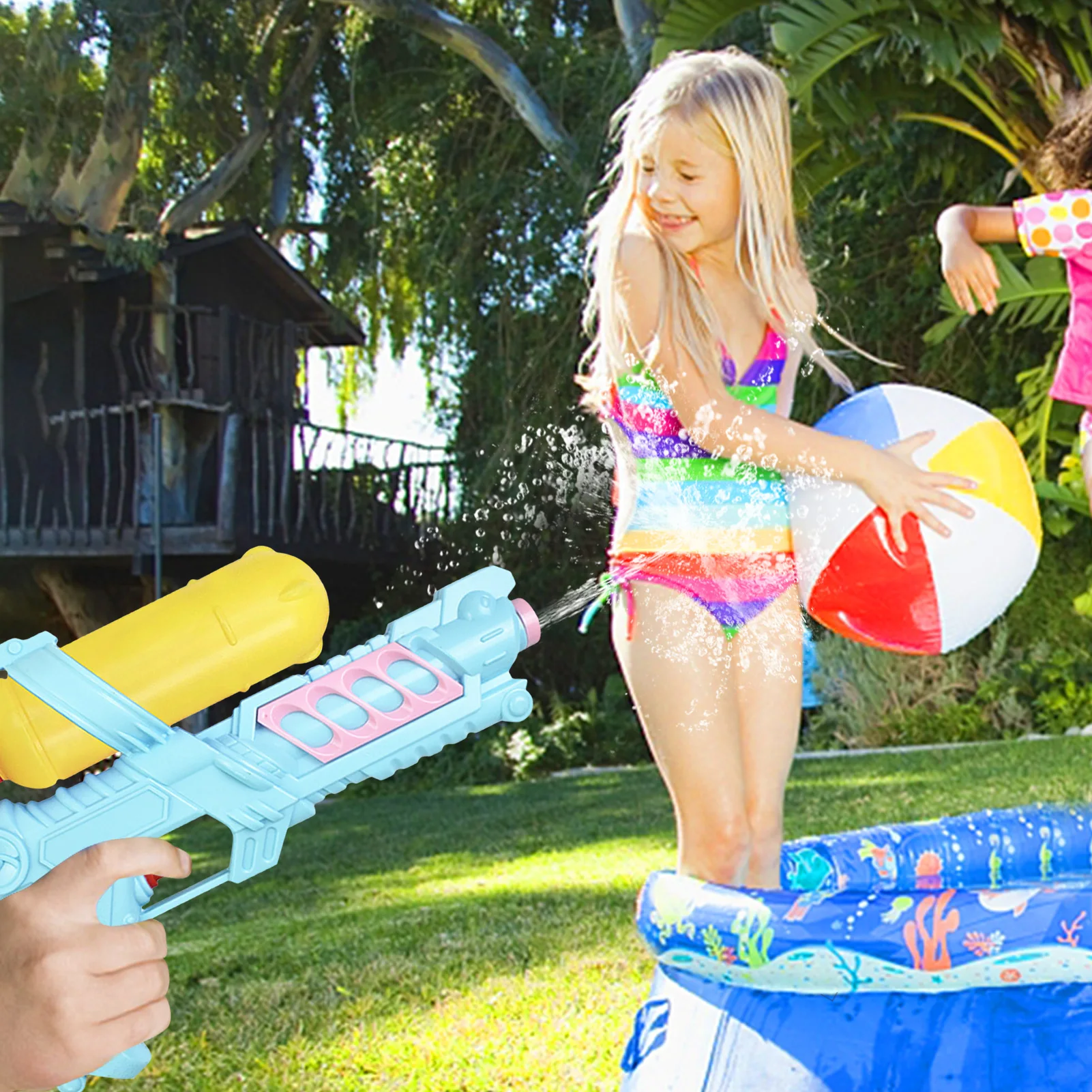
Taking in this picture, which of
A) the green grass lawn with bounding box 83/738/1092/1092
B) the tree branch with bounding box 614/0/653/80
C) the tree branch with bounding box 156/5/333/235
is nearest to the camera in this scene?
the green grass lawn with bounding box 83/738/1092/1092

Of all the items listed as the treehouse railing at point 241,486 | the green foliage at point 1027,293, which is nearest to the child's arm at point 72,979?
the treehouse railing at point 241,486

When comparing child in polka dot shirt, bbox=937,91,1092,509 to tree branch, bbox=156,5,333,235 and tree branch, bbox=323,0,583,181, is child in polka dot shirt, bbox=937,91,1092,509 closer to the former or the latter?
tree branch, bbox=156,5,333,235

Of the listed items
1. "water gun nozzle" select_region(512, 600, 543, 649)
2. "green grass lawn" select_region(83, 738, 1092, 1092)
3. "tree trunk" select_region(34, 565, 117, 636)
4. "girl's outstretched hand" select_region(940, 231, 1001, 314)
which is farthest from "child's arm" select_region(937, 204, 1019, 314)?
"tree trunk" select_region(34, 565, 117, 636)

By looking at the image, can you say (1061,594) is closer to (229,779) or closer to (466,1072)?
(466,1072)

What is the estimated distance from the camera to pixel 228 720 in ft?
1.55

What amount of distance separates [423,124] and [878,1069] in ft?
16.6

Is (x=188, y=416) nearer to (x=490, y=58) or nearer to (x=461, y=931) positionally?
(x=461, y=931)

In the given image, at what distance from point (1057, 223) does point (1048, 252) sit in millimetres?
101

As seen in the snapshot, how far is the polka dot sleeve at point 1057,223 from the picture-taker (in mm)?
2439

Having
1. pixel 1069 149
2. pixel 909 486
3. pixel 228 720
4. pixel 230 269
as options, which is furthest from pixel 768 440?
pixel 1069 149

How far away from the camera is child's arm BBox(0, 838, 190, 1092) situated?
49 cm

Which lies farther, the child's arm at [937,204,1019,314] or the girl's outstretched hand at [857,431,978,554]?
the child's arm at [937,204,1019,314]

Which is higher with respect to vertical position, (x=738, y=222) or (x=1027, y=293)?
(x=1027, y=293)

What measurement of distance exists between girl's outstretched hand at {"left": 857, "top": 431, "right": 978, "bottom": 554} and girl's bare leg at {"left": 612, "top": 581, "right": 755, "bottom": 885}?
236mm
